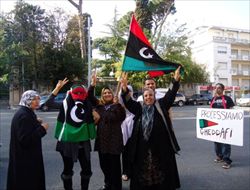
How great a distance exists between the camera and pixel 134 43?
18.6ft

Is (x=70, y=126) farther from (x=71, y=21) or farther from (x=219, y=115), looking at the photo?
(x=71, y=21)

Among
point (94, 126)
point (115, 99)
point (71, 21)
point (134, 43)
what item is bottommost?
point (94, 126)

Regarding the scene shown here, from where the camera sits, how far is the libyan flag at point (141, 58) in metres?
5.48

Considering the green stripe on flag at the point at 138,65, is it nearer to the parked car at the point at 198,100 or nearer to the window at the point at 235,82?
the parked car at the point at 198,100

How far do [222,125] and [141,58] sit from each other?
2.20 m

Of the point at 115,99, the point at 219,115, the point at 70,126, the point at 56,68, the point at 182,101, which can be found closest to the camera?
Result: the point at 70,126

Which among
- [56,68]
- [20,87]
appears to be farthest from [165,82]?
[20,87]

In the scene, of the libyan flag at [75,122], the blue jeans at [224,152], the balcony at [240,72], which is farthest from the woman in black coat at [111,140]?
the balcony at [240,72]

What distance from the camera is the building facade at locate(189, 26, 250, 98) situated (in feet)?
209

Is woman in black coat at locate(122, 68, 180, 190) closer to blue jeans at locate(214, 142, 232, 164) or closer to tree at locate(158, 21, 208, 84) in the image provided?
blue jeans at locate(214, 142, 232, 164)

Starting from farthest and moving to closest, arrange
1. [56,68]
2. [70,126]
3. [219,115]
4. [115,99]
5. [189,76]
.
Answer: [189,76], [56,68], [219,115], [115,99], [70,126]

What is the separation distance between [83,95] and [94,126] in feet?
Answer: 1.73

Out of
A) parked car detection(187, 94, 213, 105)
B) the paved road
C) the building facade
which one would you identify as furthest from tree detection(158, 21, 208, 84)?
the paved road

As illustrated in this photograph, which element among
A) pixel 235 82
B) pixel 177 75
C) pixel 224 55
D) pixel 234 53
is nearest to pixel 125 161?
pixel 177 75
